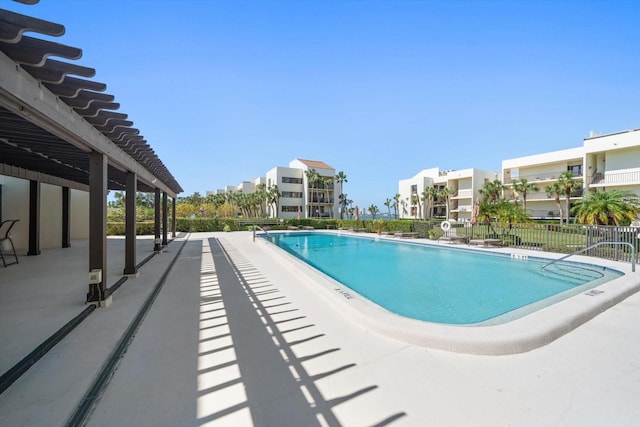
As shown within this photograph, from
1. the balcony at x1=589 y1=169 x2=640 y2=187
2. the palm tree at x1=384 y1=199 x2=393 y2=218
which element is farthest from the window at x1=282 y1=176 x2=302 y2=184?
the balcony at x1=589 y1=169 x2=640 y2=187

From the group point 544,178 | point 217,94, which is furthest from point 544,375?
point 544,178

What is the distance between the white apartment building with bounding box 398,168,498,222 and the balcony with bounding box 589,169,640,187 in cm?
1136

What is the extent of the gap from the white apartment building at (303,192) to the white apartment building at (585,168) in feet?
78.9

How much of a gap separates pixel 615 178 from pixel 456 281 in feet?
83.1

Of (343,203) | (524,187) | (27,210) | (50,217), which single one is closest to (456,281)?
(27,210)

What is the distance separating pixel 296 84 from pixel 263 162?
1568 inches

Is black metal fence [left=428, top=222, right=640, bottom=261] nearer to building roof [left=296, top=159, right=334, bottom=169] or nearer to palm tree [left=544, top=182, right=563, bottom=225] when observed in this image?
palm tree [left=544, top=182, right=563, bottom=225]

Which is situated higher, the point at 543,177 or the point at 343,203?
the point at 543,177

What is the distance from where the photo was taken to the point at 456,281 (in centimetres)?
794

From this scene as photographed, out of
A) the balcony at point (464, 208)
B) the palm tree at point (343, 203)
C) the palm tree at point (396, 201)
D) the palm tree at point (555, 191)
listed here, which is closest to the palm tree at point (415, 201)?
the palm tree at point (396, 201)

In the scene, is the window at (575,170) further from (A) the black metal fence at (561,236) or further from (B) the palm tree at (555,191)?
(A) the black metal fence at (561,236)

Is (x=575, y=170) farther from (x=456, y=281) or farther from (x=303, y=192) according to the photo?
(x=303, y=192)

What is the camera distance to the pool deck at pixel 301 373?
2.20 m

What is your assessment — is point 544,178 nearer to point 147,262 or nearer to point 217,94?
point 217,94
